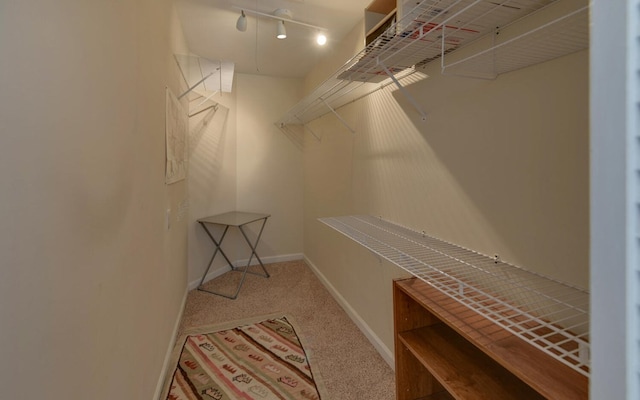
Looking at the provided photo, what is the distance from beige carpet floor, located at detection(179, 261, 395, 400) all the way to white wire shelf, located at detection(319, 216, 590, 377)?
94 cm

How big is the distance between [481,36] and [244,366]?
2294 mm

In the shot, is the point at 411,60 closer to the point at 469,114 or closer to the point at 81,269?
the point at 469,114

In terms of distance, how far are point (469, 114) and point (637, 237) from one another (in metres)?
1.03

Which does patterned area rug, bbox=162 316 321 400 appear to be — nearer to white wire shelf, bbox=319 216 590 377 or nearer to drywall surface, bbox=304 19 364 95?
white wire shelf, bbox=319 216 590 377

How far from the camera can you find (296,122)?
3850 millimetres

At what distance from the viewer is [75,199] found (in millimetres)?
791

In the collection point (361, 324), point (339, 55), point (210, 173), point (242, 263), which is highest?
point (339, 55)

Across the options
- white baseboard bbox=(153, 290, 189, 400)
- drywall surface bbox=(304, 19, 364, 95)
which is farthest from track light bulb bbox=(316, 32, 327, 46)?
white baseboard bbox=(153, 290, 189, 400)

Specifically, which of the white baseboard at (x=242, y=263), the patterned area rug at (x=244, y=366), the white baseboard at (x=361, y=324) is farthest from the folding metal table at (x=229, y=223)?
the white baseboard at (x=361, y=324)

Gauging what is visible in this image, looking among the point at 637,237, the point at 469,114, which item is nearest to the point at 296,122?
the point at 469,114

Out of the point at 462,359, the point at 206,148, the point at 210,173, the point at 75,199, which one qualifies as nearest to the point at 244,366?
the point at 462,359

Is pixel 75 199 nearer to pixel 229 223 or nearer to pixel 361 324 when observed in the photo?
pixel 361 324

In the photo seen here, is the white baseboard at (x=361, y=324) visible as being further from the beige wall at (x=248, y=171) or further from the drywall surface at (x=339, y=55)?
the drywall surface at (x=339, y=55)

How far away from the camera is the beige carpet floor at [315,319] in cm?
178
